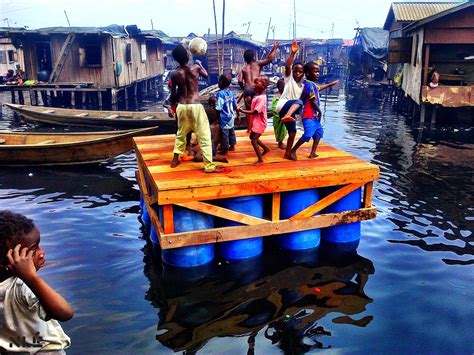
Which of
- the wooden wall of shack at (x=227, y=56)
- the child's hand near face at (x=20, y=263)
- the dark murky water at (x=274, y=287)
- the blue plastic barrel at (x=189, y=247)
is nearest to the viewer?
the child's hand near face at (x=20, y=263)

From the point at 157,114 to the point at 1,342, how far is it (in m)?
15.3

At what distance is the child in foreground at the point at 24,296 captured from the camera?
87.7 inches

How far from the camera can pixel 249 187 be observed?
18.3ft

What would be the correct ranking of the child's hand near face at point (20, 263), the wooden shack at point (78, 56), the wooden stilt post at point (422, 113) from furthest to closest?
the wooden shack at point (78, 56) → the wooden stilt post at point (422, 113) → the child's hand near face at point (20, 263)

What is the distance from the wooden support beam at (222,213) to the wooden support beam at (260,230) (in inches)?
3.3

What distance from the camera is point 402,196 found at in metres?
9.28

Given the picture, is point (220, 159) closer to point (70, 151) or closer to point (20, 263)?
point (20, 263)

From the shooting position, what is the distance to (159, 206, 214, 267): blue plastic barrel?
18.1 ft

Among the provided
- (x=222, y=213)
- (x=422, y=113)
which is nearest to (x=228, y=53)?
(x=422, y=113)

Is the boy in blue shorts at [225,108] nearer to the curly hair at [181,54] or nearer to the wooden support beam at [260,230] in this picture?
the curly hair at [181,54]

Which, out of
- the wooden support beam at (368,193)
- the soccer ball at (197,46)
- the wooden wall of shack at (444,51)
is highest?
the wooden wall of shack at (444,51)

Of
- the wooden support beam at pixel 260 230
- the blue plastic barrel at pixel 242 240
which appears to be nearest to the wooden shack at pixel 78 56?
the blue plastic barrel at pixel 242 240

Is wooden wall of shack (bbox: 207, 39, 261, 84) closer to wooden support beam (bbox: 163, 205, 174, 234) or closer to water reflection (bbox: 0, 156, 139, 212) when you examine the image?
water reflection (bbox: 0, 156, 139, 212)

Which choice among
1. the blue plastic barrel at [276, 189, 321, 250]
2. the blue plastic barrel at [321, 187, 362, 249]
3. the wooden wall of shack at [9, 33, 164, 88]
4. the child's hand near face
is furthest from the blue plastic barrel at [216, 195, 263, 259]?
the wooden wall of shack at [9, 33, 164, 88]
